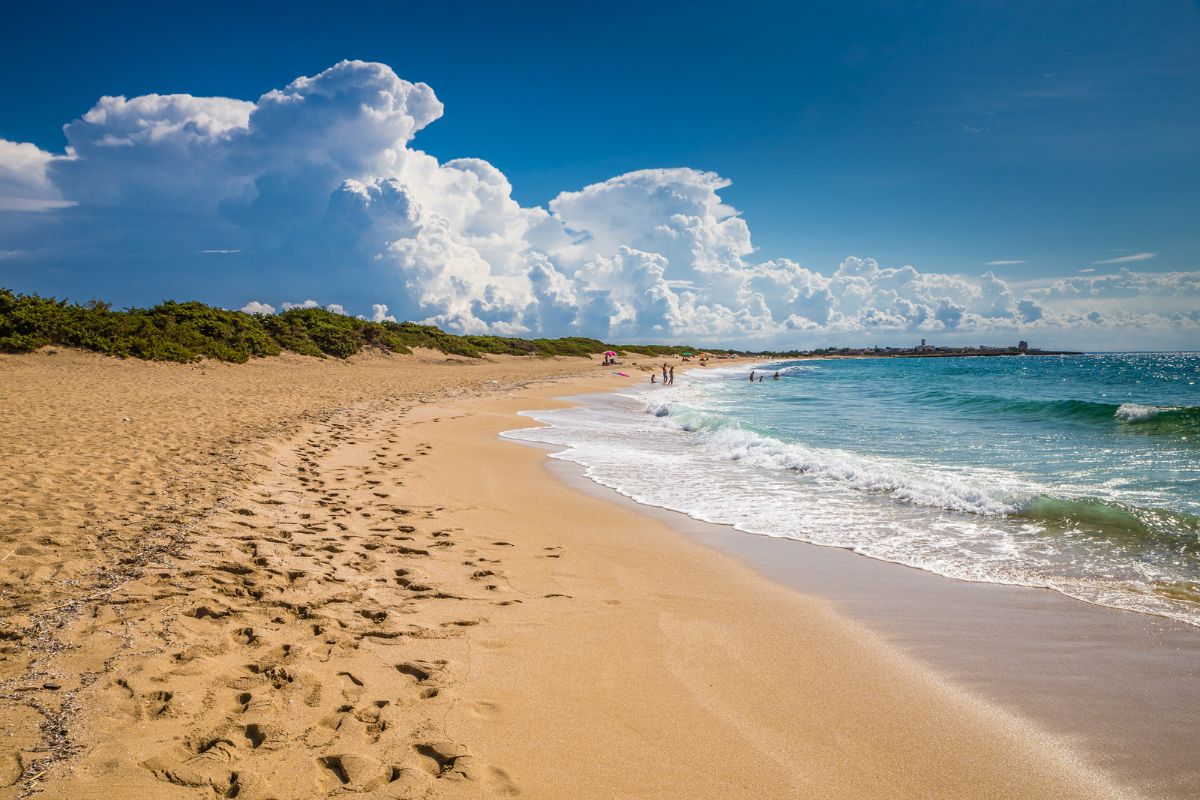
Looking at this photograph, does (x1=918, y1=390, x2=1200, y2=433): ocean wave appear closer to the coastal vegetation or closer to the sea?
the sea

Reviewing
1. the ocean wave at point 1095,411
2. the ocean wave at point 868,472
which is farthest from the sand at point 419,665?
the ocean wave at point 1095,411

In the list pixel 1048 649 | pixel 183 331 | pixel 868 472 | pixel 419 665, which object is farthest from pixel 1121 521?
pixel 183 331

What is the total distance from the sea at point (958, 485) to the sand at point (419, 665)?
2305 mm

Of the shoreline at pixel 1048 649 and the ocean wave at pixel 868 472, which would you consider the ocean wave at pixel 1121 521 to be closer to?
the ocean wave at pixel 868 472

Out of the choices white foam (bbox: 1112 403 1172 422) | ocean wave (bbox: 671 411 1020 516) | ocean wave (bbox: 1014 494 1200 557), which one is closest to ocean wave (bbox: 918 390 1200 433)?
white foam (bbox: 1112 403 1172 422)

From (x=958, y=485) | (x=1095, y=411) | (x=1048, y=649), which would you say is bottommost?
(x=1048, y=649)

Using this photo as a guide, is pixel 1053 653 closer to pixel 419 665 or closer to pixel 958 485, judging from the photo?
pixel 419 665

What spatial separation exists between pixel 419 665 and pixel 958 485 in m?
8.63

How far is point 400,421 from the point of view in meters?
14.6

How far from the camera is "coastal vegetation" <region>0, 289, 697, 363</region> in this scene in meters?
20.9

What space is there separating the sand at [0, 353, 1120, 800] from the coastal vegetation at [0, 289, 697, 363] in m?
19.2

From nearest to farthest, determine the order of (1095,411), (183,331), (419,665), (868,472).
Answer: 1. (419,665)
2. (868,472)
3. (1095,411)
4. (183,331)

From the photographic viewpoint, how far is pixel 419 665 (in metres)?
3.52

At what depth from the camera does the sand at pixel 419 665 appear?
2.63 meters
